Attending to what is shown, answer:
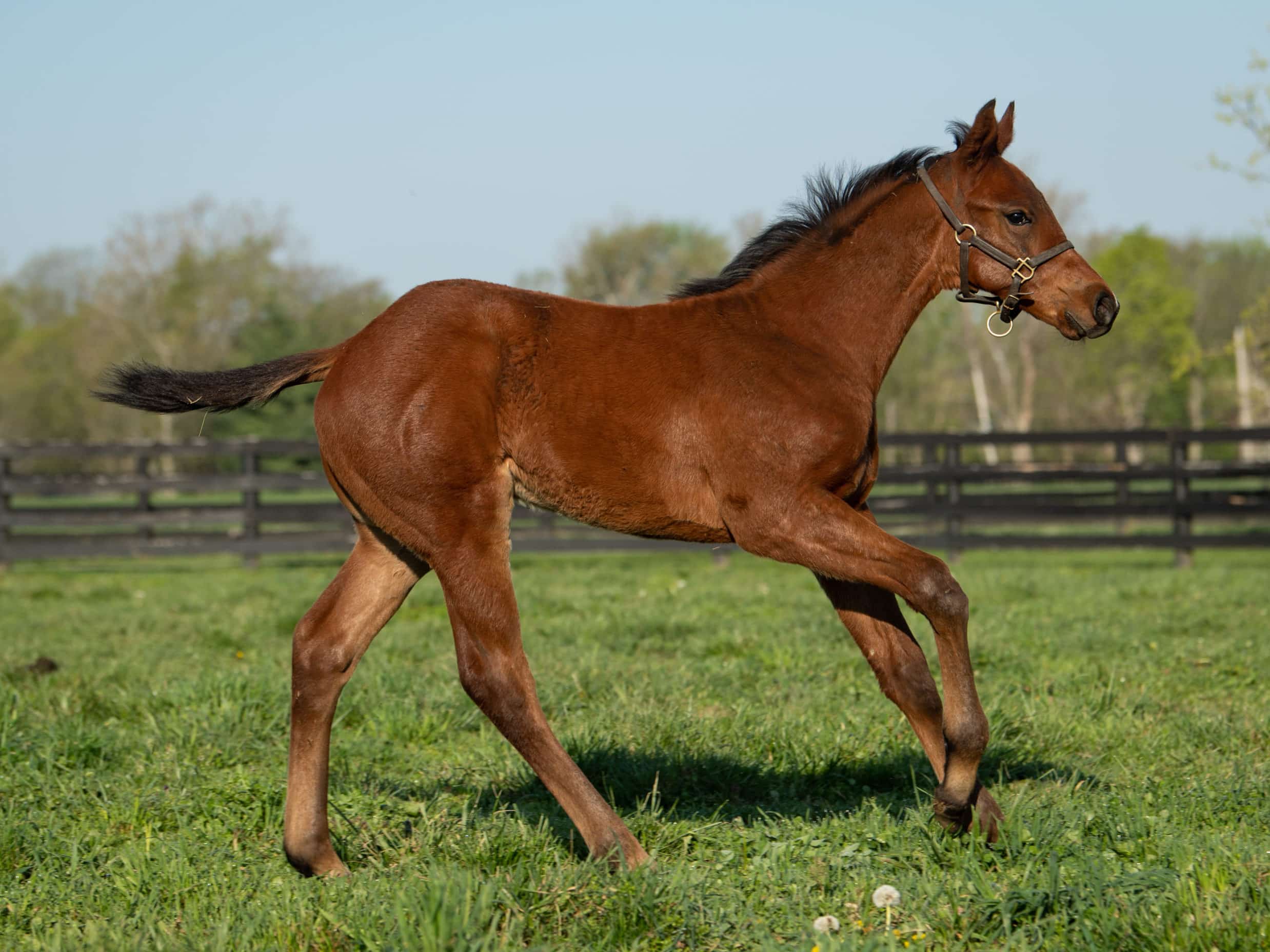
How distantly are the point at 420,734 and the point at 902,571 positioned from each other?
2606 mm

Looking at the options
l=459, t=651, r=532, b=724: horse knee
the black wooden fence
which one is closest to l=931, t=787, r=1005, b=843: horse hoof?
l=459, t=651, r=532, b=724: horse knee

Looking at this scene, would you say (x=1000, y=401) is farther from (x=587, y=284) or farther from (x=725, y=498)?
(x=725, y=498)

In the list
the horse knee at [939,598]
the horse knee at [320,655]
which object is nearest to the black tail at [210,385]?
the horse knee at [320,655]

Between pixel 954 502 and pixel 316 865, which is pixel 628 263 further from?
pixel 316 865

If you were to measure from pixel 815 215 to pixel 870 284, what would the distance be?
1.30 feet

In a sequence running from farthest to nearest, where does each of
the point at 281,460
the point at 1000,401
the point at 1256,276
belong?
the point at 1000,401
the point at 1256,276
the point at 281,460

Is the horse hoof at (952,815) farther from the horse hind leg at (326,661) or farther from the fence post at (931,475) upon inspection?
the fence post at (931,475)

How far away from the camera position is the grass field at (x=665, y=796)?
2.85m

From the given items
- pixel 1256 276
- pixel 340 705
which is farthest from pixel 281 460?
pixel 1256 276

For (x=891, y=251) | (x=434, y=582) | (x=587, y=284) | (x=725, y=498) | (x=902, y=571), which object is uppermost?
(x=587, y=284)

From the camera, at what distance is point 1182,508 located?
13.6 meters

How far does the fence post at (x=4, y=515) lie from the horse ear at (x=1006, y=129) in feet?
46.8

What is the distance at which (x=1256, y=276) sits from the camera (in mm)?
47281

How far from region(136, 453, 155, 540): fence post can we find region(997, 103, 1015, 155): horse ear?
13.7 m
